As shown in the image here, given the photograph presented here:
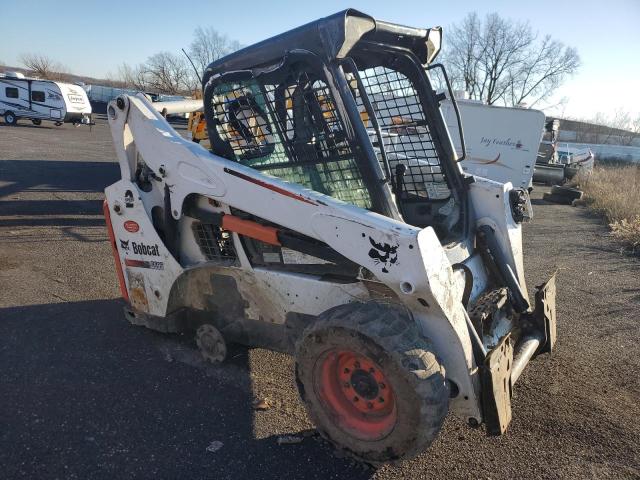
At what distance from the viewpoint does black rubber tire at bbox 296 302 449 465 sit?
2.44 meters

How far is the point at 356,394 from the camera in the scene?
9.20 feet

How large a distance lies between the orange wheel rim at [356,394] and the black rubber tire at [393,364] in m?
0.05

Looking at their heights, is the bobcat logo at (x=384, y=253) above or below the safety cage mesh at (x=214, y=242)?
above

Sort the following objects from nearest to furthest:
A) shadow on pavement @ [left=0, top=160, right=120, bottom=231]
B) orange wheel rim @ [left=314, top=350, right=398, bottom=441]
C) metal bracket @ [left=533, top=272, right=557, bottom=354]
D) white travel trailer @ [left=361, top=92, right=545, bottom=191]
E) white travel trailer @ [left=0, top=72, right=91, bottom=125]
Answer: orange wheel rim @ [left=314, top=350, right=398, bottom=441]
metal bracket @ [left=533, top=272, right=557, bottom=354]
shadow on pavement @ [left=0, top=160, right=120, bottom=231]
white travel trailer @ [left=361, top=92, right=545, bottom=191]
white travel trailer @ [left=0, top=72, right=91, bottom=125]

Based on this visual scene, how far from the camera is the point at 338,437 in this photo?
9.24 feet

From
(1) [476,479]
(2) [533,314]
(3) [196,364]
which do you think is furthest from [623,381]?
(3) [196,364]

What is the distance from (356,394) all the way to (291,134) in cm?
169

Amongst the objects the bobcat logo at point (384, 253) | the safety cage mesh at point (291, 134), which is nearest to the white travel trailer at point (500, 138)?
the safety cage mesh at point (291, 134)

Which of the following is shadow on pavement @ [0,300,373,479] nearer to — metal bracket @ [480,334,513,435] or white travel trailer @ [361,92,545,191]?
metal bracket @ [480,334,513,435]

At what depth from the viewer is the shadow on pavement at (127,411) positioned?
2760mm

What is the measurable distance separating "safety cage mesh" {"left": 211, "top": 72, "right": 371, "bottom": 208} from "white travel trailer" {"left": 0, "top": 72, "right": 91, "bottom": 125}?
26628 mm

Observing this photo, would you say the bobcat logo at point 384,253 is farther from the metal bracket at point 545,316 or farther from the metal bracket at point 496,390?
the metal bracket at point 545,316

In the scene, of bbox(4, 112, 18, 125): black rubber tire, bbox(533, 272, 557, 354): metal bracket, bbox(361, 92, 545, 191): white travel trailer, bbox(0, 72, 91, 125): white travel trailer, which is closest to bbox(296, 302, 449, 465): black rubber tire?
bbox(533, 272, 557, 354): metal bracket

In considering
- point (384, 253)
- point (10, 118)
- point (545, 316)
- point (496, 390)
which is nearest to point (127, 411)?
point (384, 253)
